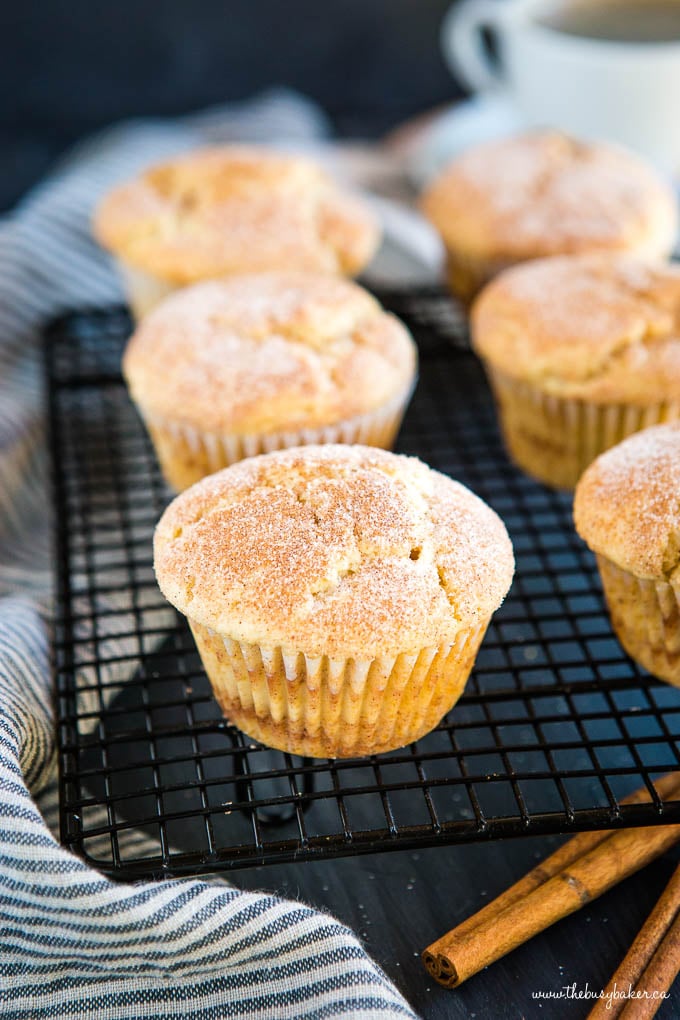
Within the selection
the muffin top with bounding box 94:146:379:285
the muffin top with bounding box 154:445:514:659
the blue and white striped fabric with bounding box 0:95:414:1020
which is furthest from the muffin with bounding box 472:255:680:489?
the blue and white striped fabric with bounding box 0:95:414:1020

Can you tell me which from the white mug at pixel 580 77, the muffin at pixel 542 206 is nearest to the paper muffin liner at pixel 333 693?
the muffin at pixel 542 206

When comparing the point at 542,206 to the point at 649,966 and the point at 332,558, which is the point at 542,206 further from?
the point at 649,966

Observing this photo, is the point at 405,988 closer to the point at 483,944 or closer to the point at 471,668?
the point at 483,944

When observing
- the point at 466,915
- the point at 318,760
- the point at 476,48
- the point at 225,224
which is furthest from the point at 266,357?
the point at 476,48

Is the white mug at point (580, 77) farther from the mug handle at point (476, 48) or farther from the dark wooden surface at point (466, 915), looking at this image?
the dark wooden surface at point (466, 915)

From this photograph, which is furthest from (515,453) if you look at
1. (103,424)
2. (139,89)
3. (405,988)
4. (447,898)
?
(139,89)

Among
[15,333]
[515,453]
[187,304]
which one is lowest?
[515,453]
